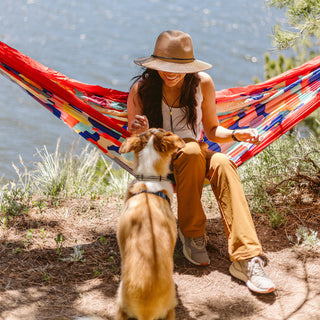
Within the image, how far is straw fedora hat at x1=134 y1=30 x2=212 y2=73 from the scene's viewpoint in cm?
285

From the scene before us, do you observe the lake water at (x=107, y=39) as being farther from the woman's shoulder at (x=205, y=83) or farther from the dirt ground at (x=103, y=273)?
the woman's shoulder at (x=205, y=83)

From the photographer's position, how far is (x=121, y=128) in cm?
335

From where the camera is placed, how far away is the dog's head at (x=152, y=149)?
2.65 metres

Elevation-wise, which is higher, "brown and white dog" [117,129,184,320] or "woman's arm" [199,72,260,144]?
"woman's arm" [199,72,260,144]

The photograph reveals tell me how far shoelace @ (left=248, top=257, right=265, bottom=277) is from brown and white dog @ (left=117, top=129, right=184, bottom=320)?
1.84 feet

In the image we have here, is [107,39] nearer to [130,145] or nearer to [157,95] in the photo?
[157,95]

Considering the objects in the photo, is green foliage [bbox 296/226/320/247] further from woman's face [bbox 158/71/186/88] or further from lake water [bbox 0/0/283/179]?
lake water [bbox 0/0/283/179]

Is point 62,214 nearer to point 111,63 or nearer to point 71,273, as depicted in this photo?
point 71,273

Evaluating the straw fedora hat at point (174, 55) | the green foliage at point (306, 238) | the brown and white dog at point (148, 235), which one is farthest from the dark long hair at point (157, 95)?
the green foliage at point (306, 238)

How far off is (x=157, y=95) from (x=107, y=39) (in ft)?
42.0

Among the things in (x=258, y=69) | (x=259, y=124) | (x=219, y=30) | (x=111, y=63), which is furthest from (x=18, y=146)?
(x=219, y=30)

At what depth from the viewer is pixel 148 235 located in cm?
234

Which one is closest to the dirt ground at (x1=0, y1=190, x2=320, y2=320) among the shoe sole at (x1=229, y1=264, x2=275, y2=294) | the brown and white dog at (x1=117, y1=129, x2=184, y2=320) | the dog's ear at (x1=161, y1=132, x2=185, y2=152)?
the shoe sole at (x1=229, y1=264, x2=275, y2=294)

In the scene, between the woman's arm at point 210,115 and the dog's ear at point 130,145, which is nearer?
the dog's ear at point 130,145
